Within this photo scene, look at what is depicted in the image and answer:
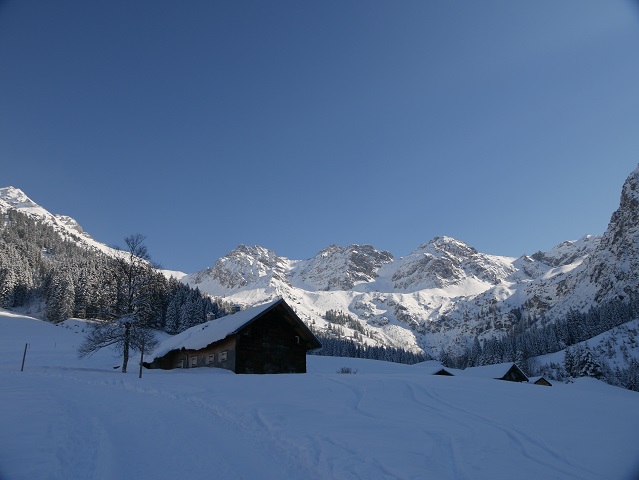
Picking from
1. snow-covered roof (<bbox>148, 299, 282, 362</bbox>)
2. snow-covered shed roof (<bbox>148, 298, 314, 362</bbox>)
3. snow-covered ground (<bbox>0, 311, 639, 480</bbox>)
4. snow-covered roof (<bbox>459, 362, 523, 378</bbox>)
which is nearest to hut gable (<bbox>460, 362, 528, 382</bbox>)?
snow-covered roof (<bbox>459, 362, 523, 378</bbox>)

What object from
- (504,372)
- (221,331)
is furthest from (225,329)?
(504,372)

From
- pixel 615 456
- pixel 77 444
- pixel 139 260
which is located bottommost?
pixel 615 456

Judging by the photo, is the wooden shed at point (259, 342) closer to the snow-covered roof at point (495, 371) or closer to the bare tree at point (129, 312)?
the bare tree at point (129, 312)

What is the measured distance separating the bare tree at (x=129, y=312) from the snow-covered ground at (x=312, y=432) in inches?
500

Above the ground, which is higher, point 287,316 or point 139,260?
point 139,260

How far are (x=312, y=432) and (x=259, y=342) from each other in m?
21.1

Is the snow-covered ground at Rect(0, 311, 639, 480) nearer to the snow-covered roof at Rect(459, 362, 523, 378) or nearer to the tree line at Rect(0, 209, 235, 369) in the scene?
the tree line at Rect(0, 209, 235, 369)

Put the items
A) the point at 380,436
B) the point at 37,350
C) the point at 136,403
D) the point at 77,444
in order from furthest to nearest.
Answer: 1. the point at 37,350
2. the point at 136,403
3. the point at 380,436
4. the point at 77,444

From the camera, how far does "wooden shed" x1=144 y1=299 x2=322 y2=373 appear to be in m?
29.2

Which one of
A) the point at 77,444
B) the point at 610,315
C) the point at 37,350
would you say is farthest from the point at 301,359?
the point at 610,315

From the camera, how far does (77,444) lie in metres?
8.33

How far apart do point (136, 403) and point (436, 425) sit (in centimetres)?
904

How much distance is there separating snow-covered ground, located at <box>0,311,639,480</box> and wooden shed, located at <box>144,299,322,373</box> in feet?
41.1

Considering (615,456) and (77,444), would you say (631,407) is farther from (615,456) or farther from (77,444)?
(77,444)
